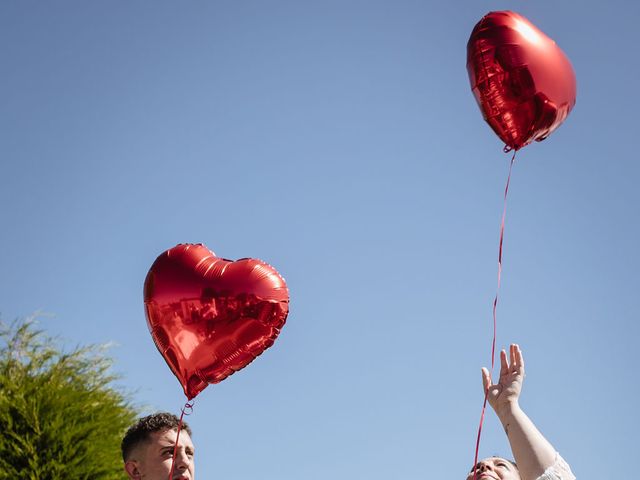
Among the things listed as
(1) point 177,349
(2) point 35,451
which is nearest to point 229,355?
(1) point 177,349

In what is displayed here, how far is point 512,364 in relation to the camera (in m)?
3.77

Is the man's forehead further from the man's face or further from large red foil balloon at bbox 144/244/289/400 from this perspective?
large red foil balloon at bbox 144/244/289/400

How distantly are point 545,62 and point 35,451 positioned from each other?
6.64m

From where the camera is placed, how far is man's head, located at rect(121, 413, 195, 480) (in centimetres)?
426

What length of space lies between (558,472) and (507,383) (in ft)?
1.79

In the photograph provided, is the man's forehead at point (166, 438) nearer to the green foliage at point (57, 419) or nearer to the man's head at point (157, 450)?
the man's head at point (157, 450)

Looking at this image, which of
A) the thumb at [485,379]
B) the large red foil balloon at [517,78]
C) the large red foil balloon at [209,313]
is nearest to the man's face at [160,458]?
the large red foil balloon at [209,313]

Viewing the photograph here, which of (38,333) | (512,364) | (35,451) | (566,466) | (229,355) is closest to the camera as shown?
(566,466)

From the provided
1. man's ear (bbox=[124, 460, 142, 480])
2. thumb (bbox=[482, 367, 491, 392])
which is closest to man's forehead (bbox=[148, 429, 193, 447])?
man's ear (bbox=[124, 460, 142, 480])

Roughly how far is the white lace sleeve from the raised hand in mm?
340

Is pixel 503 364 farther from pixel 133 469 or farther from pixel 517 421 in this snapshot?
pixel 133 469

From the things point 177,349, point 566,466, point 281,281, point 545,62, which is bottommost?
point 566,466

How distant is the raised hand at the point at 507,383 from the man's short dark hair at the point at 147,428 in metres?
1.73

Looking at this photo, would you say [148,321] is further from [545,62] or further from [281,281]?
[545,62]
